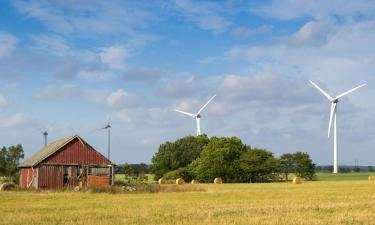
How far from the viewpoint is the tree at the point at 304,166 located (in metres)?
101

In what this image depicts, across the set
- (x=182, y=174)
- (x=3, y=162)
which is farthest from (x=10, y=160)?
(x=182, y=174)

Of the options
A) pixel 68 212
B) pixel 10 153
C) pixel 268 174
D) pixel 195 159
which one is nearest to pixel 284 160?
pixel 268 174

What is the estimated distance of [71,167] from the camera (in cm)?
5753

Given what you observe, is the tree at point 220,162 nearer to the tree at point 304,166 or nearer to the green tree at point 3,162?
the tree at point 304,166

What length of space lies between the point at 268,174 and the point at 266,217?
241 ft

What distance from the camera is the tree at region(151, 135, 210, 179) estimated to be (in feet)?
333

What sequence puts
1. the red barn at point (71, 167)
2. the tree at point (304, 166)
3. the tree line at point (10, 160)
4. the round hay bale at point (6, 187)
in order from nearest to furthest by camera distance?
the round hay bale at point (6, 187) < the red barn at point (71, 167) < the tree line at point (10, 160) < the tree at point (304, 166)

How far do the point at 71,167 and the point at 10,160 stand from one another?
30033 millimetres

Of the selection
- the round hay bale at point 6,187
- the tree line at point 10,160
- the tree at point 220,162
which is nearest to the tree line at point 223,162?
the tree at point 220,162

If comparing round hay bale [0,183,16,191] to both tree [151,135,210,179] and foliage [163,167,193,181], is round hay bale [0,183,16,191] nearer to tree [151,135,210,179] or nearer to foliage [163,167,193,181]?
foliage [163,167,193,181]

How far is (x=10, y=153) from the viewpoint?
83.8 meters

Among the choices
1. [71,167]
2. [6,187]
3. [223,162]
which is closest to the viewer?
[6,187]

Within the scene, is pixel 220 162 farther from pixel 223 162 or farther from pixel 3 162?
pixel 3 162

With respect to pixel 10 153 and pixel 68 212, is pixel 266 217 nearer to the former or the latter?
pixel 68 212
